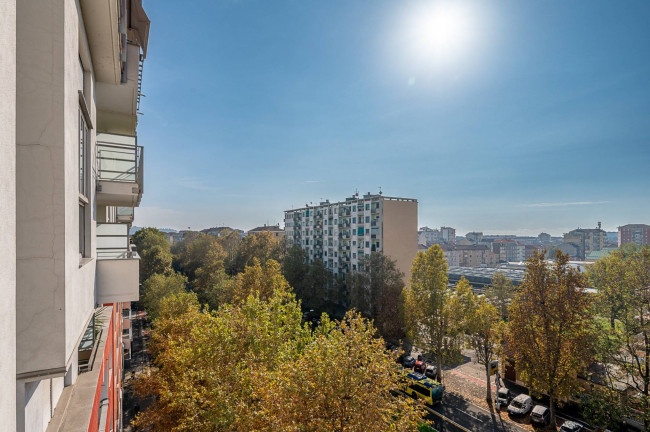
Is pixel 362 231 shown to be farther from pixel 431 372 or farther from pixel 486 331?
pixel 486 331

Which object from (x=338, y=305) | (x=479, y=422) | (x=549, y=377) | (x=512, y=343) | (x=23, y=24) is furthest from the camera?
(x=338, y=305)

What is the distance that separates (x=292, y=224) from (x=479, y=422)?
168ft

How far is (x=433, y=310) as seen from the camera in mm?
25891

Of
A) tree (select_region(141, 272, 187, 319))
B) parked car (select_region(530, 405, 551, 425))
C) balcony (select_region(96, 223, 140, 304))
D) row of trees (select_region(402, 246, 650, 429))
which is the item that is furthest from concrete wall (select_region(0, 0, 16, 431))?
tree (select_region(141, 272, 187, 319))

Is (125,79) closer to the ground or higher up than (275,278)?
higher up

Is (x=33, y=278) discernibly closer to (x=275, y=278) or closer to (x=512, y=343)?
Answer: (x=512, y=343)

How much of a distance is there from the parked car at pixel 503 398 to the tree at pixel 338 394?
55.5ft

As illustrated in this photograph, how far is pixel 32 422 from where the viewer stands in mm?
4496

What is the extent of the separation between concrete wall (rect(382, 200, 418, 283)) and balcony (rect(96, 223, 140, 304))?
39404 millimetres

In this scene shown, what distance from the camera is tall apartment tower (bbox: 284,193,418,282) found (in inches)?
1783

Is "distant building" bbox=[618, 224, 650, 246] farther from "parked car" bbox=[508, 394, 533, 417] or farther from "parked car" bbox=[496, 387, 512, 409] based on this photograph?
"parked car" bbox=[508, 394, 533, 417]

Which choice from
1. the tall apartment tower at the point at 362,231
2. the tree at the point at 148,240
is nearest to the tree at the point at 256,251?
the tall apartment tower at the point at 362,231

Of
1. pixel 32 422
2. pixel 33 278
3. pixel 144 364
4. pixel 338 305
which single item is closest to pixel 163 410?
pixel 32 422

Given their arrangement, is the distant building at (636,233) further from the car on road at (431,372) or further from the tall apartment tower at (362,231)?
the car on road at (431,372)
